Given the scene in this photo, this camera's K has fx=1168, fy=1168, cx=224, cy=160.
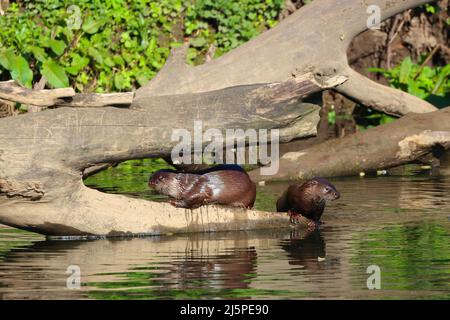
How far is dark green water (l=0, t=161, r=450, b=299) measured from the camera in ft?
25.3

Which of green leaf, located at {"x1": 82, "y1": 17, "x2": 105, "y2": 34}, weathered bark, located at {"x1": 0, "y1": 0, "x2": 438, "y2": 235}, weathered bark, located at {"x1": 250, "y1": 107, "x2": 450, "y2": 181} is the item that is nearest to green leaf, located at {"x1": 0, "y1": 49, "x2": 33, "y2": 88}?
green leaf, located at {"x1": 82, "y1": 17, "x2": 105, "y2": 34}

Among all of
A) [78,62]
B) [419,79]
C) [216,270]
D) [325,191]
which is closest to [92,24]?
[78,62]

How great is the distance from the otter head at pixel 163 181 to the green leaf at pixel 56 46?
6178mm

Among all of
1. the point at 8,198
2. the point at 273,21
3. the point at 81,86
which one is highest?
the point at 273,21

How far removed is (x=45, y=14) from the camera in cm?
1700

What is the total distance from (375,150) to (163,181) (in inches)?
156

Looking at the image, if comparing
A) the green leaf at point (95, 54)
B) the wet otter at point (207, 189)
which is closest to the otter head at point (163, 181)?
the wet otter at point (207, 189)

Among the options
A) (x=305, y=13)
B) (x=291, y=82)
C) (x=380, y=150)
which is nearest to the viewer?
(x=291, y=82)

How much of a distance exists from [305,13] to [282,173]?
1914 millimetres

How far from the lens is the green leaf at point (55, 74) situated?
15609 millimetres

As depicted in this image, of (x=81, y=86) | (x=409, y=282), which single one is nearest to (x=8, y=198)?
(x=409, y=282)

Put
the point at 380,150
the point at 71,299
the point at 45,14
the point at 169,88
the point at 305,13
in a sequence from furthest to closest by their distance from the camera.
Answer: the point at 45,14, the point at 380,150, the point at 305,13, the point at 169,88, the point at 71,299

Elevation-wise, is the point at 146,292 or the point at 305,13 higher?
the point at 305,13

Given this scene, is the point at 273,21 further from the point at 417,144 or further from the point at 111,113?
the point at 111,113
